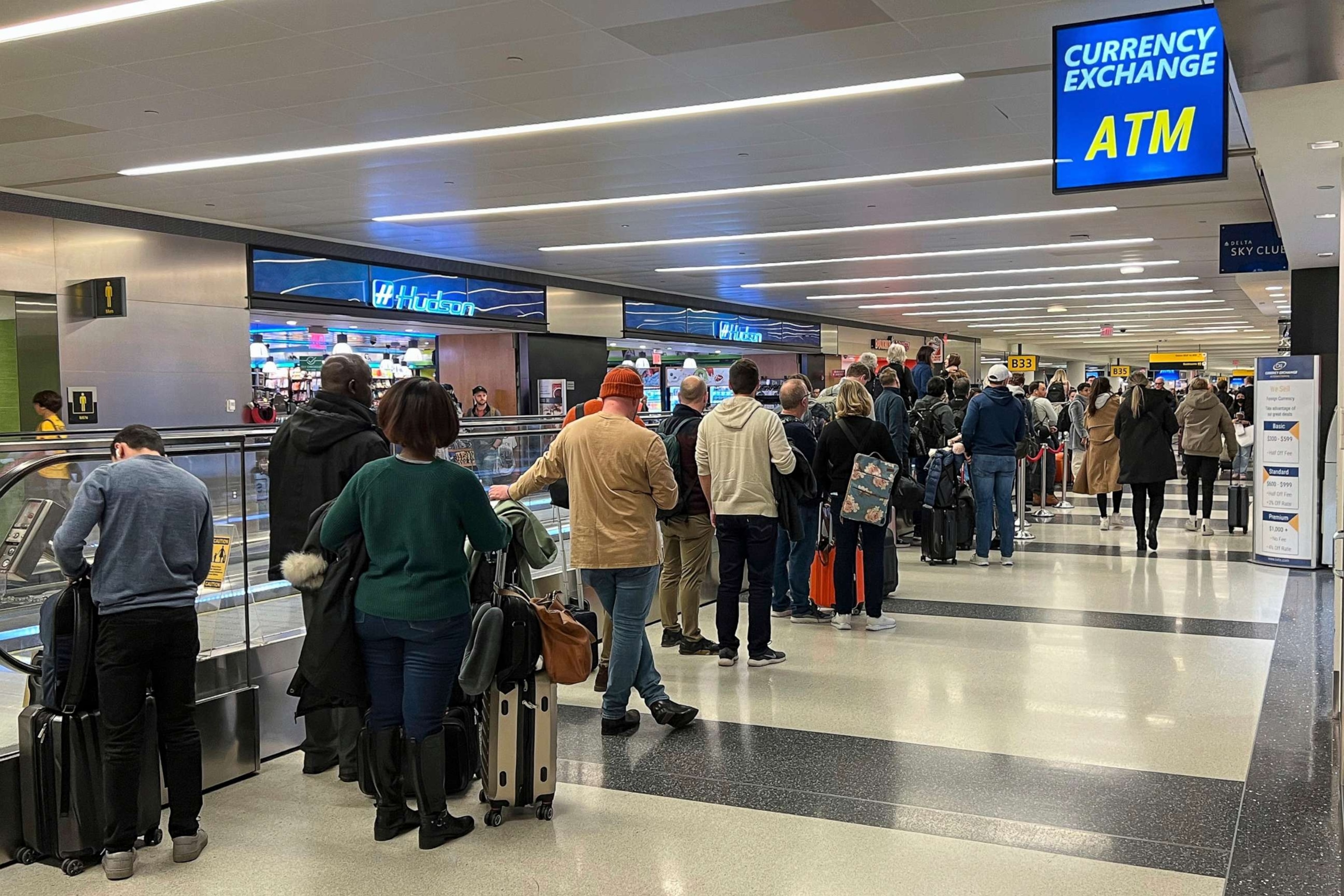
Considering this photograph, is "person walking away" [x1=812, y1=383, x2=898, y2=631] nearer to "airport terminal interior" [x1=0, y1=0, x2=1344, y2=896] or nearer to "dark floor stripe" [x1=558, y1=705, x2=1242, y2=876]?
"airport terminal interior" [x1=0, y1=0, x2=1344, y2=896]

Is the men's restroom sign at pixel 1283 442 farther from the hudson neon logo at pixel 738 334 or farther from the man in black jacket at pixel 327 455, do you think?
the hudson neon logo at pixel 738 334

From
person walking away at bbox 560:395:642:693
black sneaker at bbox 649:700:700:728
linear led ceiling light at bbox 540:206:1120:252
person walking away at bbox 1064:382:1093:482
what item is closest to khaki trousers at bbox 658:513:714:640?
person walking away at bbox 560:395:642:693

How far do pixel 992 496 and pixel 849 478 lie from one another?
3224mm

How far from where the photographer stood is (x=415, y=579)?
359 centimetres

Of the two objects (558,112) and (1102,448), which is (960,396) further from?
(558,112)

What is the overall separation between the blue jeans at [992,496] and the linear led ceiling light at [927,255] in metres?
5.61

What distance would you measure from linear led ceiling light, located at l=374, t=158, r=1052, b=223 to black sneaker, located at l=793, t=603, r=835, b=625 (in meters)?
4.03

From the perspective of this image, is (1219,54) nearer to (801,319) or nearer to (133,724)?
(133,724)

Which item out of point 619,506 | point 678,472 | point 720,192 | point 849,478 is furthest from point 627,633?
point 720,192

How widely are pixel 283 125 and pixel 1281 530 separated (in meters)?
8.37

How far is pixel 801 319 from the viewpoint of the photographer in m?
25.8

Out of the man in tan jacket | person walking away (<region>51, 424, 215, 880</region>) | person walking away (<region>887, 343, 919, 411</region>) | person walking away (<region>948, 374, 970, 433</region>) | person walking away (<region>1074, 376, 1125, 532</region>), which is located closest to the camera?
person walking away (<region>51, 424, 215, 880</region>)

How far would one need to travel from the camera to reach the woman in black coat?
33.7 feet

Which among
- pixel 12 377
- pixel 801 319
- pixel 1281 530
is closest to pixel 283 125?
pixel 12 377
